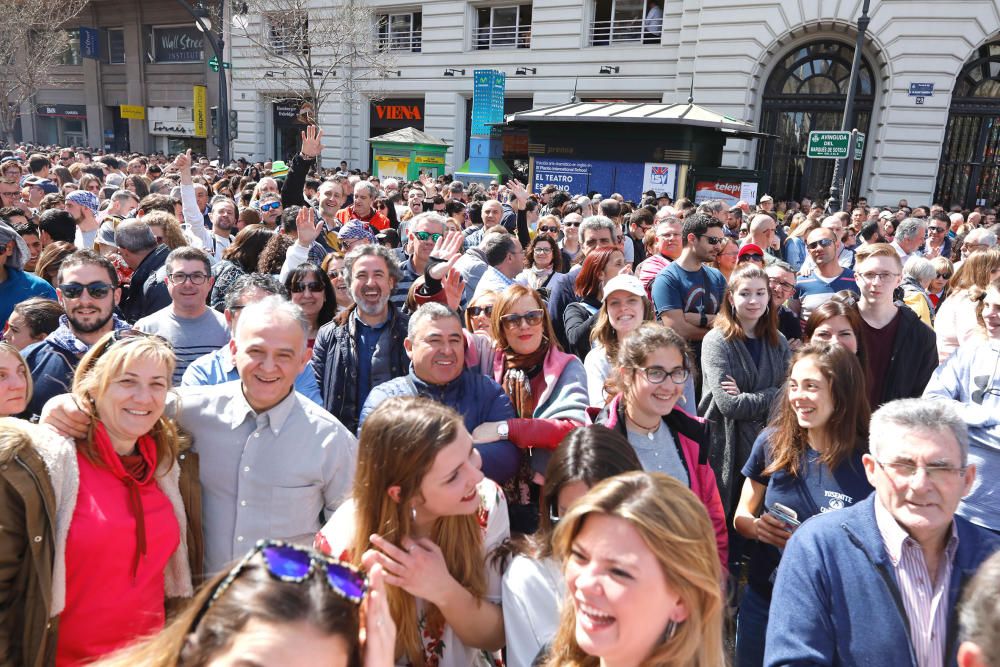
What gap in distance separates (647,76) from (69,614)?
2745 centimetres

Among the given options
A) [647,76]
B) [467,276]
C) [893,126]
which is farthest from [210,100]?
[467,276]

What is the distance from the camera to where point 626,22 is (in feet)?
89.4

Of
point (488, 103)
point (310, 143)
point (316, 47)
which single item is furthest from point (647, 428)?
point (316, 47)

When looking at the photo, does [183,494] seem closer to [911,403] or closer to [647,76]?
[911,403]

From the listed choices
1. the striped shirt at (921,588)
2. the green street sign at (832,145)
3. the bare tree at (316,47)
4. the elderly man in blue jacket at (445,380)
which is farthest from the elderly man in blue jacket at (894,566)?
the bare tree at (316,47)

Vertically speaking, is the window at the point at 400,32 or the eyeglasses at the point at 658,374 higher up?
the window at the point at 400,32

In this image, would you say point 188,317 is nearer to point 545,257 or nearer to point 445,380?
point 445,380

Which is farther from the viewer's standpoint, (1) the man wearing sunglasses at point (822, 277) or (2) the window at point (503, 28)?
(2) the window at point (503, 28)

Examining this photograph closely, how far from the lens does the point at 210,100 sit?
3919 cm

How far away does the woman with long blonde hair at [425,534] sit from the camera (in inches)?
84.1

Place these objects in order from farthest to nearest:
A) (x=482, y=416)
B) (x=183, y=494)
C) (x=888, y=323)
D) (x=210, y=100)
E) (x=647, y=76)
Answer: (x=210, y=100), (x=647, y=76), (x=888, y=323), (x=482, y=416), (x=183, y=494)

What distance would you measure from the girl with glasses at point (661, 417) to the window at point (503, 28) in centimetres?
2882

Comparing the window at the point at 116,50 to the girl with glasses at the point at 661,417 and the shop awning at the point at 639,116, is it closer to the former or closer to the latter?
the shop awning at the point at 639,116

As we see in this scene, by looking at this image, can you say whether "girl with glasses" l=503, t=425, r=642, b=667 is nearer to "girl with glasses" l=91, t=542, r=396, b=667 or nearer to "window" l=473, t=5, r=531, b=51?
"girl with glasses" l=91, t=542, r=396, b=667
